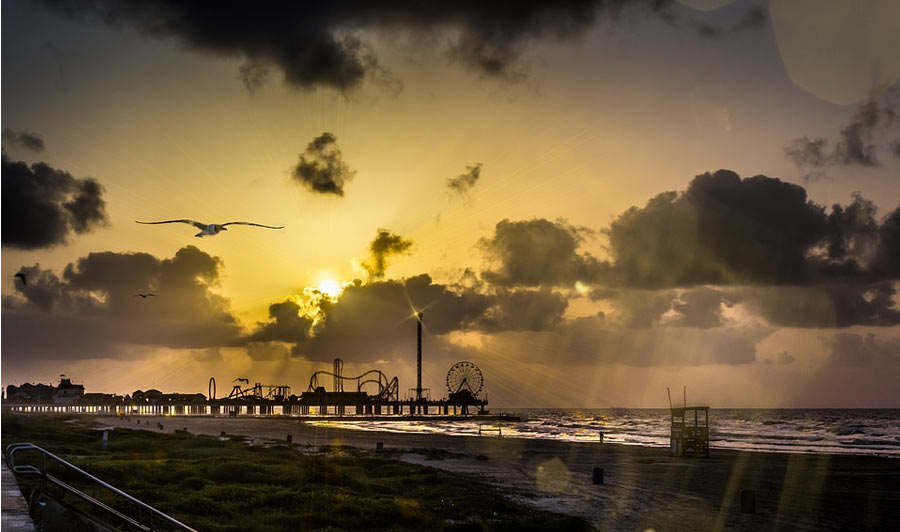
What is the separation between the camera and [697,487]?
44375mm

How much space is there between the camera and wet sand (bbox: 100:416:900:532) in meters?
32.7

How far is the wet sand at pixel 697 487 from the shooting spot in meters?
32.7

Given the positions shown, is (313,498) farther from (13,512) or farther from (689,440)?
(689,440)

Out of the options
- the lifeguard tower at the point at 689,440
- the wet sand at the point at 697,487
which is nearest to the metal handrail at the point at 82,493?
the wet sand at the point at 697,487

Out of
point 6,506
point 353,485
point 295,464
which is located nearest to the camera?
point 6,506

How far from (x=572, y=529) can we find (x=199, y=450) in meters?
36.8

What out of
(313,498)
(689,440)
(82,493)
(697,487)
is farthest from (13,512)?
(689,440)

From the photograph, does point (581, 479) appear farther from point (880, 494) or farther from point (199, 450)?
point (199, 450)

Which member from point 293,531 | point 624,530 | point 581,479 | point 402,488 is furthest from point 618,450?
point 293,531

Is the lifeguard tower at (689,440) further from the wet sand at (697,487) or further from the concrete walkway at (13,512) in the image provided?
the concrete walkway at (13,512)

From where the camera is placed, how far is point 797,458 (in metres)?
68.6

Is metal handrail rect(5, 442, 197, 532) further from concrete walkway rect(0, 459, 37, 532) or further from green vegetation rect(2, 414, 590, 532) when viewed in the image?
green vegetation rect(2, 414, 590, 532)

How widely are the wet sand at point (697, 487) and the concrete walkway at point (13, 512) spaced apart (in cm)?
1963

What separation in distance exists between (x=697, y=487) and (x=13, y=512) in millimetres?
36290
